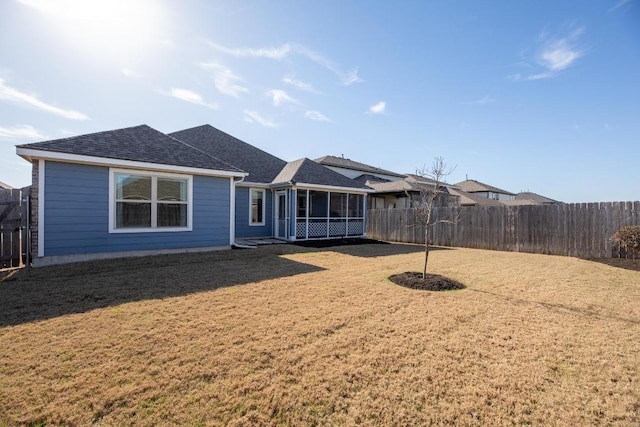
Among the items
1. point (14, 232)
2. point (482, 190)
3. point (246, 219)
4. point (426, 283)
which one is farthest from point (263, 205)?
point (482, 190)

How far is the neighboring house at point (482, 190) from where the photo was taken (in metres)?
42.5

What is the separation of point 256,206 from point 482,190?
38662mm

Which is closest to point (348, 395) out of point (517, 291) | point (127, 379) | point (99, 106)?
point (127, 379)

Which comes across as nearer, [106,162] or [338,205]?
[106,162]

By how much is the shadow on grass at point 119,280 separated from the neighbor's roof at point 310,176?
5.96 m

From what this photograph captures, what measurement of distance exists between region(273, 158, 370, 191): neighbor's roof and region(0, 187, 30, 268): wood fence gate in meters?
9.03

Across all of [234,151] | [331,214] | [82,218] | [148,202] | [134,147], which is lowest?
[82,218]

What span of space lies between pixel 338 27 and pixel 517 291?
1034 centimetres

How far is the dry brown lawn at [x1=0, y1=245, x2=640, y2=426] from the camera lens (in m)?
2.23

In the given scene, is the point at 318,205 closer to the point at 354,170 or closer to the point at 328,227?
the point at 328,227

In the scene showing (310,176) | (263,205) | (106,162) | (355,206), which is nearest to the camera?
(106,162)

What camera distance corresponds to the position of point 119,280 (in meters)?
6.14

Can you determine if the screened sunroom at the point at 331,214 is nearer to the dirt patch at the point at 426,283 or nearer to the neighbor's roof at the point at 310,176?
the neighbor's roof at the point at 310,176

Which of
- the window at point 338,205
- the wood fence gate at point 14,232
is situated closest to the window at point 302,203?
the window at point 338,205
